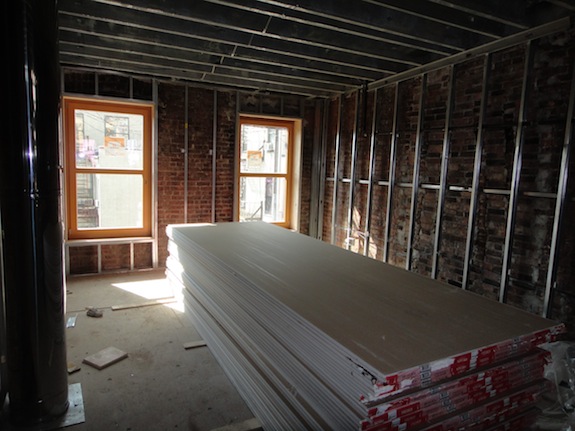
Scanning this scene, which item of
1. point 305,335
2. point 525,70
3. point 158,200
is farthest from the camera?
point 158,200

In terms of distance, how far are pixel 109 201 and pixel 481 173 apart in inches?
189

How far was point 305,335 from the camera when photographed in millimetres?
1985

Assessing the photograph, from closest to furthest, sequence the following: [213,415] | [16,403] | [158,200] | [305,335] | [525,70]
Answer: [305,335] < [16,403] < [213,415] < [525,70] < [158,200]

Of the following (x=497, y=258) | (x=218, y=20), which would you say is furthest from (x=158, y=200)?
(x=497, y=258)

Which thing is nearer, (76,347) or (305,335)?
(305,335)

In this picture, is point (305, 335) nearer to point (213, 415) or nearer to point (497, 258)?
point (213, 415)

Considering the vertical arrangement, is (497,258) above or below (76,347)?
above

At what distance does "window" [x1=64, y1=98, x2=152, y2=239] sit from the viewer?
5152 mm

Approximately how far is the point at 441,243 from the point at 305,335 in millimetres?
2782

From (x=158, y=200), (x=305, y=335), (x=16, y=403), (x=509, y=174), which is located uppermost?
(x=509, y=174)

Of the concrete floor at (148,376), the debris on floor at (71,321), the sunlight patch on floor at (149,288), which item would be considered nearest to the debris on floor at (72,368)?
the concrete floor at (148,376)

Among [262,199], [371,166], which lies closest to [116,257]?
[262,199]

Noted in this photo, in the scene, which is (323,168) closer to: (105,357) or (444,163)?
(444,163)

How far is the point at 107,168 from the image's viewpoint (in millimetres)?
5336
